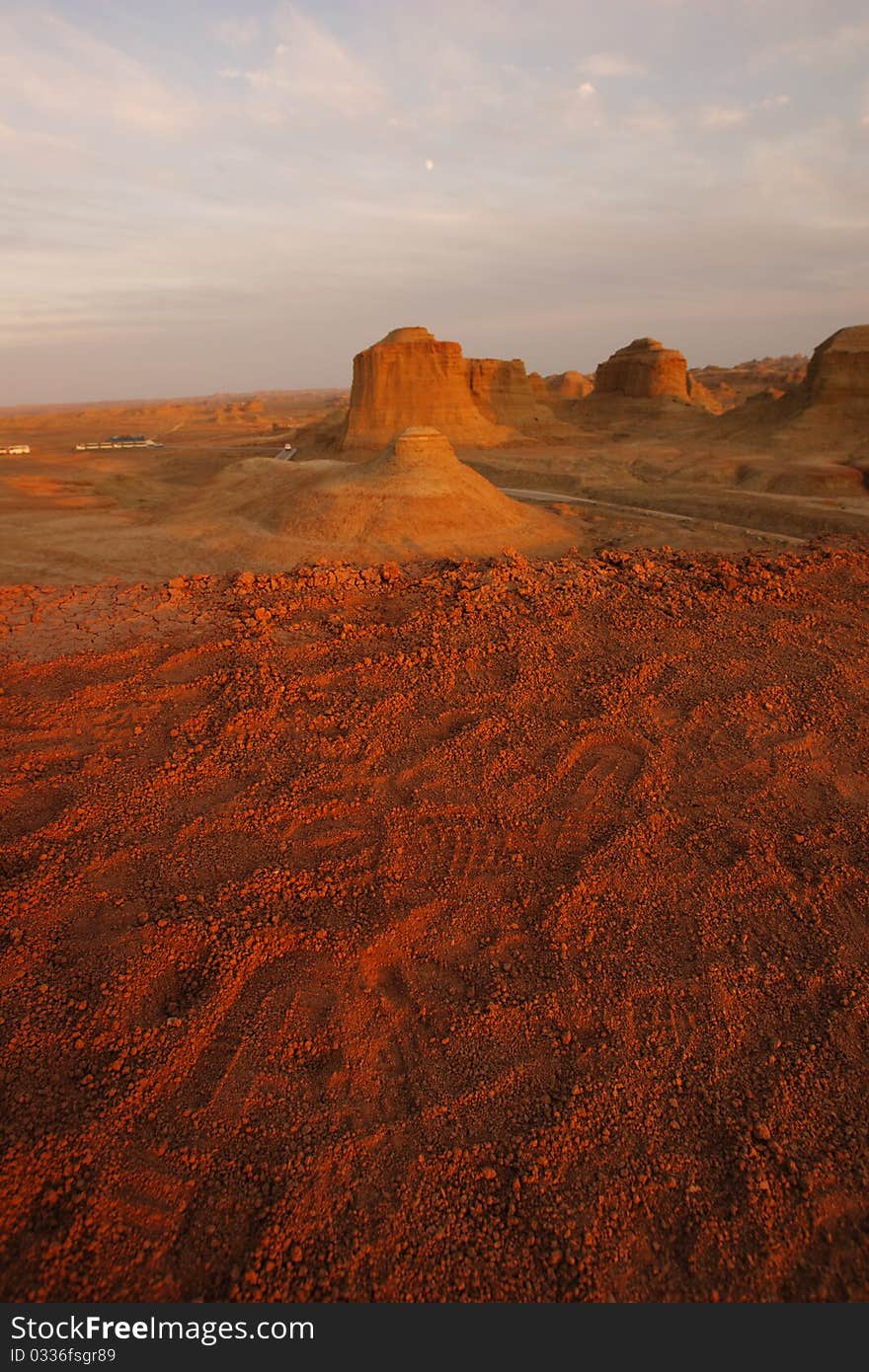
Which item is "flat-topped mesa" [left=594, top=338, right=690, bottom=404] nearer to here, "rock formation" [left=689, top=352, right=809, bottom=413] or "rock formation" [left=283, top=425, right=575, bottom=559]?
"rock formation" [left=689, top=352, right=809, bottom=413]

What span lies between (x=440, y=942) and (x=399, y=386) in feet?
91.6

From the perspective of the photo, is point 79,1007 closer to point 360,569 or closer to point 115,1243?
point 115,1243

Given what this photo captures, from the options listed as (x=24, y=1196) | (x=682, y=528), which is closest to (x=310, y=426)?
(x=682, y=528)

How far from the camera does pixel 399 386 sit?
27.6 meters

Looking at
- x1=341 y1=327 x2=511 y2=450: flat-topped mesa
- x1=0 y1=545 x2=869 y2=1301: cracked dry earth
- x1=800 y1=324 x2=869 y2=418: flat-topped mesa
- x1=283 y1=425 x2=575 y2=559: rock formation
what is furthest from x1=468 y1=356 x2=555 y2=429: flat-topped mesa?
x1=0 y1=545 x2=869 y2=1301: cracked dry earth

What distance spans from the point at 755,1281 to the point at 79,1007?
286cm

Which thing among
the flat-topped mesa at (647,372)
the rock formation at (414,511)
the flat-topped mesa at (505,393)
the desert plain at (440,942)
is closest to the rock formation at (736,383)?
the flat-topped mesa at (647,372)

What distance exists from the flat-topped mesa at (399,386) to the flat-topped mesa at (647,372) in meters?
12.9

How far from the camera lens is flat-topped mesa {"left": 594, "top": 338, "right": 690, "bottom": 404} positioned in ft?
116

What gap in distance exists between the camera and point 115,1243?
223 cm

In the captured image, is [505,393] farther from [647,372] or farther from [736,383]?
[736,383]

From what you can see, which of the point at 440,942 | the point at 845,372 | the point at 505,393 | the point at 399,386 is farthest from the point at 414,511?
the point at 505,393

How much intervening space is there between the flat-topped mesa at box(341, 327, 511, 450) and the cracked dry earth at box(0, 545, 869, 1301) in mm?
23704

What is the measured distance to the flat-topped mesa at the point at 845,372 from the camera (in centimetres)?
2331
